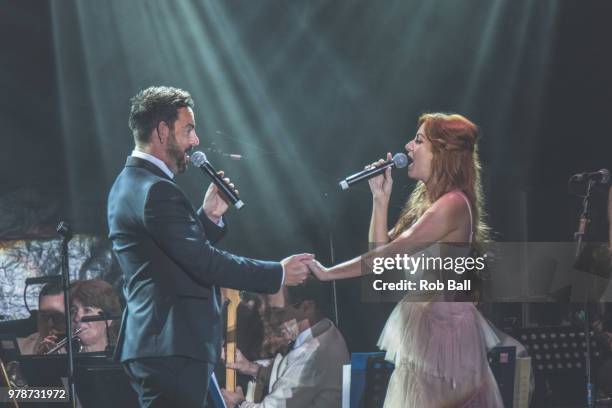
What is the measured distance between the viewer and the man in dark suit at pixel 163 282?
8.70 feet

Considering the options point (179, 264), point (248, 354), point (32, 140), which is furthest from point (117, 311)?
point (179, 264)

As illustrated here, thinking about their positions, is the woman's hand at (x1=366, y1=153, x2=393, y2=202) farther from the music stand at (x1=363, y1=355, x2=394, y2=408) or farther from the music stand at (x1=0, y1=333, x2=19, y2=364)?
the music stand at (x1=0, y1=333, x2=19, y2=364)

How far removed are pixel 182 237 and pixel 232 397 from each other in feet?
8.18

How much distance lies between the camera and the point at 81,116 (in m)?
5.43

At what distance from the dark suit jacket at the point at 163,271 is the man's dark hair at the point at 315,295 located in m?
2.37

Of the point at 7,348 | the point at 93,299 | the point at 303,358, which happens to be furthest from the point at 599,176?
the point at 7,348

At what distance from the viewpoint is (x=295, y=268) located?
3.42 m

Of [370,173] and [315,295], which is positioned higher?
[370,173]

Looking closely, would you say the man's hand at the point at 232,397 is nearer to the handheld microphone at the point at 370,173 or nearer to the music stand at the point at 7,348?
the music stand at the point at 7,348

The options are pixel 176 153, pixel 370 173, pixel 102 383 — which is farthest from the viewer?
pixel 102 383

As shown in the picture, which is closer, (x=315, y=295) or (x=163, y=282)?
(x=163, y=282)

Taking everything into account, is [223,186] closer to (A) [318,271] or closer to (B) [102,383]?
(A) [318,271]

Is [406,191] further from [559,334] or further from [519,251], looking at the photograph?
[519,251]

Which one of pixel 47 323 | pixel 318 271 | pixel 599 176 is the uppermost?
pixel 599 176
